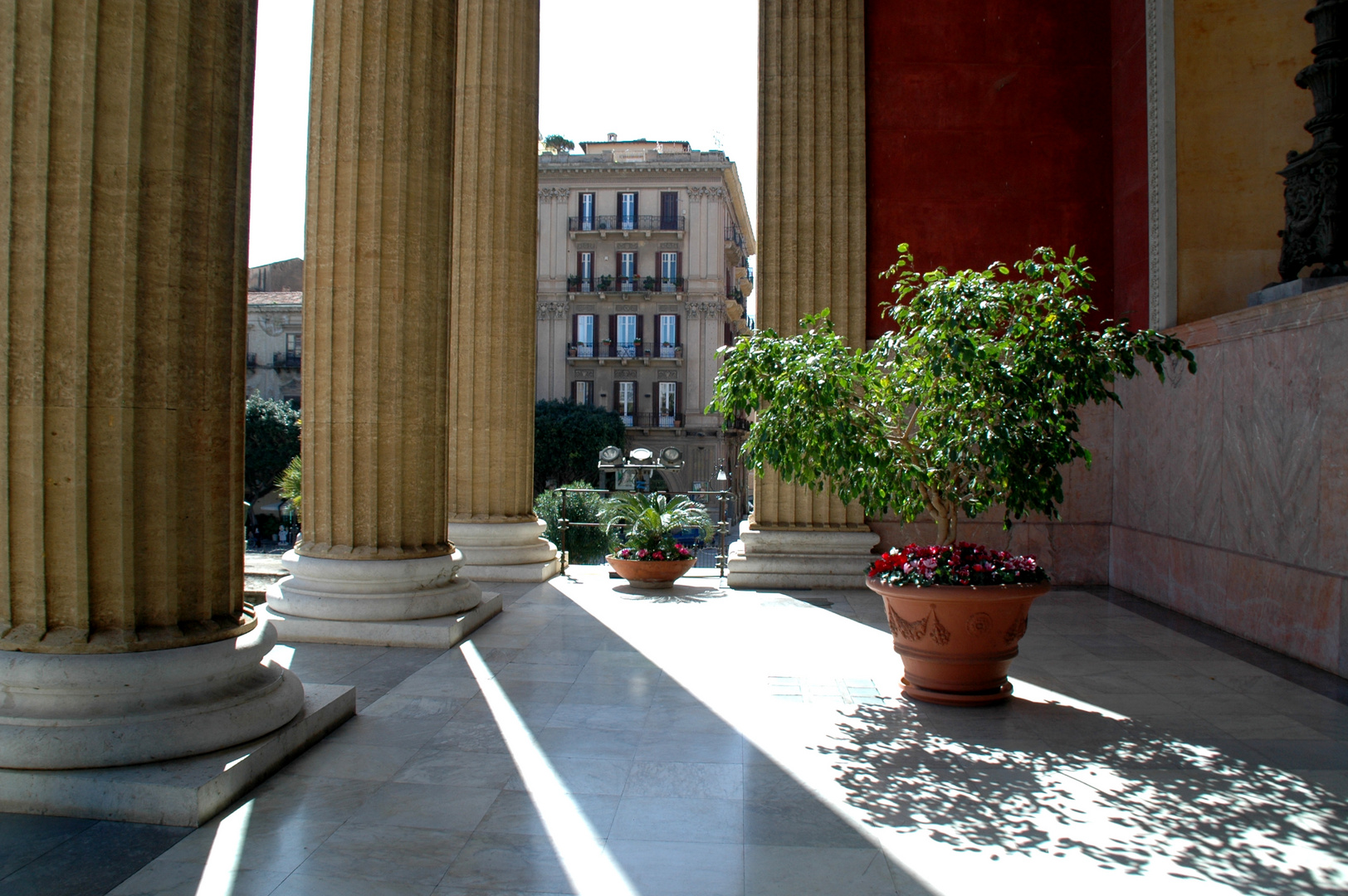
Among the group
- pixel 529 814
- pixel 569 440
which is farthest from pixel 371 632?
pixel 569 440

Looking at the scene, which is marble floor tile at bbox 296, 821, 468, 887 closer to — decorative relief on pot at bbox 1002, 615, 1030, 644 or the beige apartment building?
decorative relief on pot at bbox 1002, 615, 1030, 644

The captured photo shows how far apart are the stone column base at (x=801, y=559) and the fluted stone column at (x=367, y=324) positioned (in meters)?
4.45

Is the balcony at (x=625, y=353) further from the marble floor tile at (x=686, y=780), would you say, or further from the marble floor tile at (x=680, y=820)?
the marble floor tile at (x=680, y=820)

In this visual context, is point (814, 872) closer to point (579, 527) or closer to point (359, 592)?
point (359, 592)

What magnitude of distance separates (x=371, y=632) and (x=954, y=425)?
509cm

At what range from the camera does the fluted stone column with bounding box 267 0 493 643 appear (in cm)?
797

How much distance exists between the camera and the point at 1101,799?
452 centimetres

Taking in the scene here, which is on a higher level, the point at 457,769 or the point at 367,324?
the point at 367,324

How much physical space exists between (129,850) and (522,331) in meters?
8.87

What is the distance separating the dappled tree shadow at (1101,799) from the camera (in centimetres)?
388

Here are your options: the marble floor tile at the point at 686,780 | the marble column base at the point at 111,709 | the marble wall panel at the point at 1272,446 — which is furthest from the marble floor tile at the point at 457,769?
the marble wall panel at the point at 1272,446

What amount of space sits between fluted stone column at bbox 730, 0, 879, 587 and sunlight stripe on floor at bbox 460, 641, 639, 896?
252 inches

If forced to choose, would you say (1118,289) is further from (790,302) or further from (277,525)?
(277,525)

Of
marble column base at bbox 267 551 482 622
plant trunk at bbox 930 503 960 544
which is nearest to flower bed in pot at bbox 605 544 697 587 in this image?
marble column base at bbox 267 551 482 622
